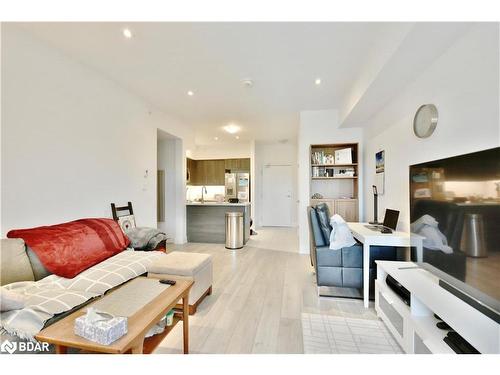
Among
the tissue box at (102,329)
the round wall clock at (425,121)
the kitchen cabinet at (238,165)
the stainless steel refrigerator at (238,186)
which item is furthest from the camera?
the kitchen cabinet at (238,165)

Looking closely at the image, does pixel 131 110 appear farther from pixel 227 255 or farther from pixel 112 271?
pixel 227 255

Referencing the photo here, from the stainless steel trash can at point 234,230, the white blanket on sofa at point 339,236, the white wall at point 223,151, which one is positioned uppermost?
the white wall at point 223,151

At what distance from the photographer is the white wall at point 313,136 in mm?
3986

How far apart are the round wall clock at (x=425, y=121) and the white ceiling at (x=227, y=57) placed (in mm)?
709

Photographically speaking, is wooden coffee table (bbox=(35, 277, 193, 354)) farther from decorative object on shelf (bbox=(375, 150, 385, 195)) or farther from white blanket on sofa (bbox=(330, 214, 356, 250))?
decorative object on shelf (bbox=(375, 150, 385, 195))

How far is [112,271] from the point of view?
6.06 feet

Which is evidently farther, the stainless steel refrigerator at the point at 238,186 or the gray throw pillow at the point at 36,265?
the stainless steel refrigerator at the point at 238,186

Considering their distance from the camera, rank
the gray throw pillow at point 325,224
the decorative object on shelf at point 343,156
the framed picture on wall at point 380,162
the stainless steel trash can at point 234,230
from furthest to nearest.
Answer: the stainless steel trash can at point 234,230, the decorative object on shelf at point 343,156, the framed picture on wall at point 380,162, the gray throw pillow at point 325,224

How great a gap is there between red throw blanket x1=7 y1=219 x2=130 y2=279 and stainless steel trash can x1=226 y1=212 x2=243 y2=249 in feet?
7.56

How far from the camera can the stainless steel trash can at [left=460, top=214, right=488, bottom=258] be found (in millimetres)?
1109

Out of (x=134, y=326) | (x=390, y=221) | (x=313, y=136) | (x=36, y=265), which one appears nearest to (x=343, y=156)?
(x=313, y=136)

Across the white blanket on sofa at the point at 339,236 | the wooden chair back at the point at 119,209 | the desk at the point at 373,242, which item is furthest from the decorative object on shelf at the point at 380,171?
the wooden chair back at the point at 119,209

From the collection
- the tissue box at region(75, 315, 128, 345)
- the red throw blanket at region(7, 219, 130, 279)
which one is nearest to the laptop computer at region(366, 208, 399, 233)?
the tissue box at region(75, 315, 128, 345)

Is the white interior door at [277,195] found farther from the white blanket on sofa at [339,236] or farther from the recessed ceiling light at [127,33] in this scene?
the recessed ceiling light at [127,33]
